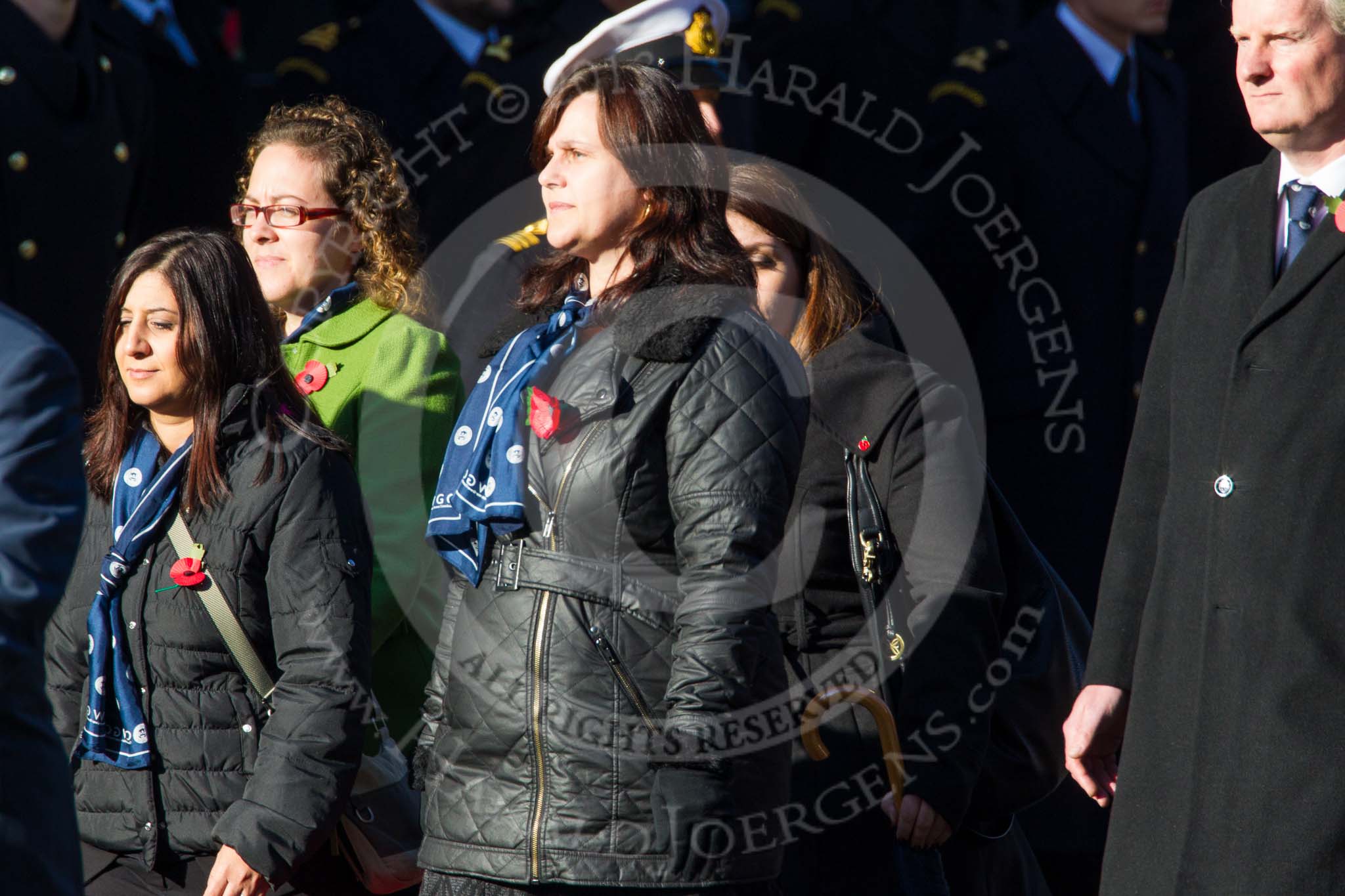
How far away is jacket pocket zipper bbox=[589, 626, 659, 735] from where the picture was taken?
2490 millimetres

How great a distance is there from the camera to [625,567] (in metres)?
2.56

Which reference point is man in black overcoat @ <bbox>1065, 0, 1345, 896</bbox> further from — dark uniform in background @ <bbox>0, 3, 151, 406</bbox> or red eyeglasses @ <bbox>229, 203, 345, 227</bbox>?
dark uniform in background @ <bbox>0, 3, 151, 406</bbox>

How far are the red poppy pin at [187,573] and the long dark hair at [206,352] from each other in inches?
5.3

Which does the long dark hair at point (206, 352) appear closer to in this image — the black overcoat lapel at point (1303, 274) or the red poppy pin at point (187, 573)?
the red poppy pin at point (187, 573)

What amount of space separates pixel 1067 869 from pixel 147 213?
123 inches

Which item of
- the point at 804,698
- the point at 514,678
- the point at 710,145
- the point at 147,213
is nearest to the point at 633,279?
the point at 710,145

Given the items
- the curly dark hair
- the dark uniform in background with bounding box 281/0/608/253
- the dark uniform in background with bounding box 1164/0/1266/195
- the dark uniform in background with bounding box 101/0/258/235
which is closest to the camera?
the curly dark hair

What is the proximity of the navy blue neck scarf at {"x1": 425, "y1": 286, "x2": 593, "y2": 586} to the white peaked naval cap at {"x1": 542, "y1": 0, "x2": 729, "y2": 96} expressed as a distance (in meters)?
1.05

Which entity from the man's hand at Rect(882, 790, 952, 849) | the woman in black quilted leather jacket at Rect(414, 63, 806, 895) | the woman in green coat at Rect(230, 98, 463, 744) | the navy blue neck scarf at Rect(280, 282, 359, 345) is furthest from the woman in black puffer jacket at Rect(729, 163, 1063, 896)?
the navy blue neck scarf at Rect(280, 282, 359, 345)

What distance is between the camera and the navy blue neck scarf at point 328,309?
355 centimetres

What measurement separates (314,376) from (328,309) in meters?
0.15

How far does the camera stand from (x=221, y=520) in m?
2.84

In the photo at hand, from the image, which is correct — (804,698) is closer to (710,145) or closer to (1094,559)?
(710,145)

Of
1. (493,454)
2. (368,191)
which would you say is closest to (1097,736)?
(493,454)
